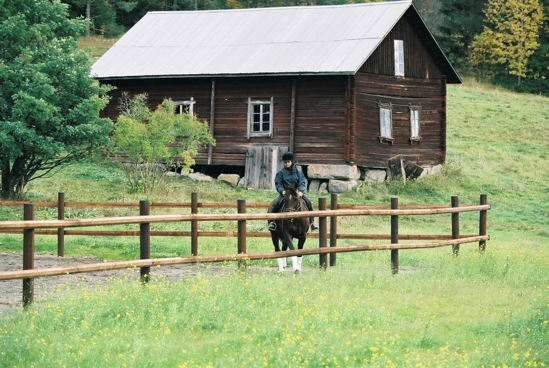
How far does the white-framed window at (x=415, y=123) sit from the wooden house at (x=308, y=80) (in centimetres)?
4

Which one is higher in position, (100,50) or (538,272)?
(100,50)

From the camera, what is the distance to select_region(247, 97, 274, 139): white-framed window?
39.6 meters

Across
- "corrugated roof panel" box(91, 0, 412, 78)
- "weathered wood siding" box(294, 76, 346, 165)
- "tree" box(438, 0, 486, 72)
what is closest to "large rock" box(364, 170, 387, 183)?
"weathered wood siding" box(294, 76, 346, 165)

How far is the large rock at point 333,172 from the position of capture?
37750 millimetres

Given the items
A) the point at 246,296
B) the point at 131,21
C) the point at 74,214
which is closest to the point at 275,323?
the point at 246,296

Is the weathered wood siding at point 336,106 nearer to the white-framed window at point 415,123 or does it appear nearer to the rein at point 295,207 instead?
the white-framed window at point 415,123

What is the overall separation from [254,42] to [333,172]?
7.17m

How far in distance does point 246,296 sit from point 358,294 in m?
1.73

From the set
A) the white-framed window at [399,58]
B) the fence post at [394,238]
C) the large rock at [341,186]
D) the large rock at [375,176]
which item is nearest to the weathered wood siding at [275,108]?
the large rock at [341,186]

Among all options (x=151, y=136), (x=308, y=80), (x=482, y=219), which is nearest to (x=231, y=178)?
(x=308, y=80)

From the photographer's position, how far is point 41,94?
31547 mm

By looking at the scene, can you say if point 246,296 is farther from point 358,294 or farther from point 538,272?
point 538,272

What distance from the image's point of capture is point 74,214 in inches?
1153

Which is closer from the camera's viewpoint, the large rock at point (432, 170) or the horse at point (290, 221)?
the horse at point (290, 221)
